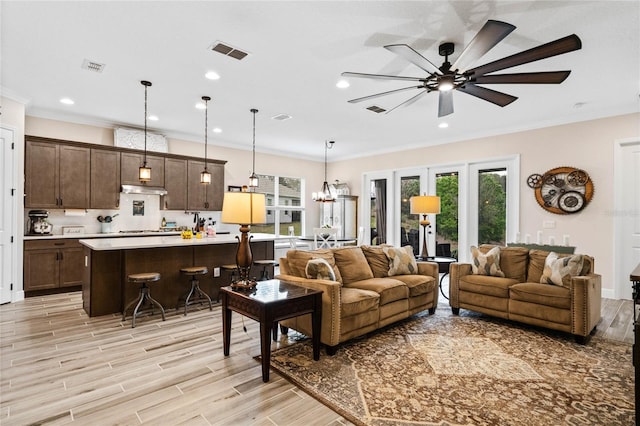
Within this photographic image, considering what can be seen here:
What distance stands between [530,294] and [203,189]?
5.89m

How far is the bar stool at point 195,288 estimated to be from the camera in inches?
170

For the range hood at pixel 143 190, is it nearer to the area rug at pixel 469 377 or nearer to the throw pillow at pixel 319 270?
the throw pillow at pixel 319 270

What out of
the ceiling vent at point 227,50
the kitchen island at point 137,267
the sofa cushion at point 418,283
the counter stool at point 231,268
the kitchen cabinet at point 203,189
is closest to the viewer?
the ceiling vent at point 227,50

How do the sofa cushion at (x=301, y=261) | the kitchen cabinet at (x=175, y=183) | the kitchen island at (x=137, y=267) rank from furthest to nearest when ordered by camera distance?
the kitchen cabinet at (x=175, y=183)
the kitchen island at (x=137, y=267)
the sofa cushion at (x=301, y=261)

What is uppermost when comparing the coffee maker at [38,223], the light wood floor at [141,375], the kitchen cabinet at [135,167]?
the kitchen cabinet at [135,167]

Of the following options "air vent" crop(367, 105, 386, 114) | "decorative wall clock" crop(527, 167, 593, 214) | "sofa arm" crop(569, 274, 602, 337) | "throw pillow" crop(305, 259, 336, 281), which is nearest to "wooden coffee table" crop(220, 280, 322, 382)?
"throw pillow" crop(305, 259, 336, 281)

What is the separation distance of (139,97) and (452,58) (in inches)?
159

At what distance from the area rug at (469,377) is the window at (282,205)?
211 inches

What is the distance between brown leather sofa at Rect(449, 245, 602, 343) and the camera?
3333mm

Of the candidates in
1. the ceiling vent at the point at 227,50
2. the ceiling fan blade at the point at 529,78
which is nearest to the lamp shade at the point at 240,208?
the ceiling vent at the point at 227,50

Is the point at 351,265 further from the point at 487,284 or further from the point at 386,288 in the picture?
the point at 487,284

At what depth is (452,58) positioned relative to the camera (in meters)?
3.46

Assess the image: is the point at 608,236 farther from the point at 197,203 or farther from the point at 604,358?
the point at 197,203

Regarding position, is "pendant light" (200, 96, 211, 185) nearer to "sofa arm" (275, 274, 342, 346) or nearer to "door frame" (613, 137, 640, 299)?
"sofa arm" (275, 274, 342, 346)
